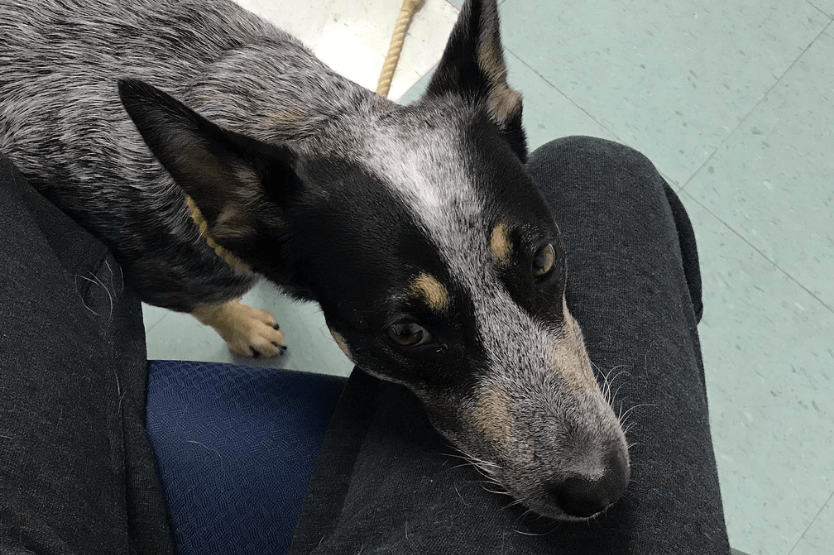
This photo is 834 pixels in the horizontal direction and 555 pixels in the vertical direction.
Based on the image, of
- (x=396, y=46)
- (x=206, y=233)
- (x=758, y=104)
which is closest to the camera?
(x=206, y=233)

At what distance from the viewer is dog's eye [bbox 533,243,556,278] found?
1509mm

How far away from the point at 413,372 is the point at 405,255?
287mm

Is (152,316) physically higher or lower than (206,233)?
lower

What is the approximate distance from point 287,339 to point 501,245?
1.58 metres

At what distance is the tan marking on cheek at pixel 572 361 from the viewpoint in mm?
1503

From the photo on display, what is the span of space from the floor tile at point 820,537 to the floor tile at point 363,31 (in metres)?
2.47

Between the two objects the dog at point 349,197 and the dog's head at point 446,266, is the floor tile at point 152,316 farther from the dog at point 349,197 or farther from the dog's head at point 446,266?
the dog's head at point 446,266

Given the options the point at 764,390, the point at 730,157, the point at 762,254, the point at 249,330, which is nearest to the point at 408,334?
the point at 249,330

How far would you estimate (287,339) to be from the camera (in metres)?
2.80

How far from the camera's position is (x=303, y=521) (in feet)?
4.98

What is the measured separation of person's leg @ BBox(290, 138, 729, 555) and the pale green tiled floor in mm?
1032

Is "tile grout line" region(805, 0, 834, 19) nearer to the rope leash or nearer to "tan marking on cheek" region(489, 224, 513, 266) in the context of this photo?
the rope leash

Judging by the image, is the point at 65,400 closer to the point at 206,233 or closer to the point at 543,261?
the point at 206,233

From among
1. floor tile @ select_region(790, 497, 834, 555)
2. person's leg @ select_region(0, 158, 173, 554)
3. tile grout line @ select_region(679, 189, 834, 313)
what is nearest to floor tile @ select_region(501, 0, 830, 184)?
tile grout line @ select_region(679, 189, 834, 313)
